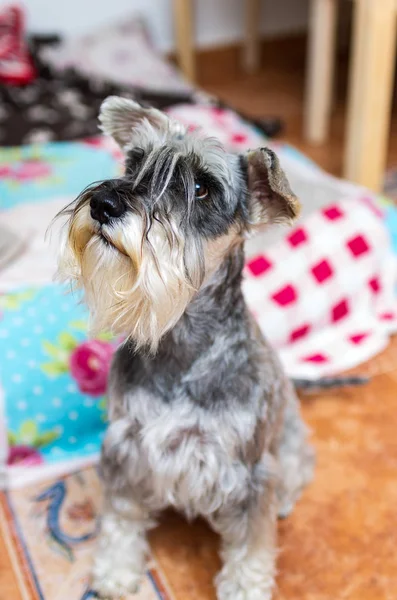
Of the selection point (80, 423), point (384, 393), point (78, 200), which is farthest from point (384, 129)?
Result: point (78, 200)

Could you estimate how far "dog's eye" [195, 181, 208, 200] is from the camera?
1139 millimetres

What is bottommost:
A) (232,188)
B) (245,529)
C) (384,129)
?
(245,529)

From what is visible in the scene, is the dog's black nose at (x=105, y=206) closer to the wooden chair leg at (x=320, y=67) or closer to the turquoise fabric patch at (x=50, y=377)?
the turquoise fabric patch at (x=50, y=377)

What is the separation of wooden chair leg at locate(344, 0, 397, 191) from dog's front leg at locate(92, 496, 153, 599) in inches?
65.0

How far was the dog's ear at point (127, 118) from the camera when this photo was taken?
1269 mm

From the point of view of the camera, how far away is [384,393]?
1.90 metres

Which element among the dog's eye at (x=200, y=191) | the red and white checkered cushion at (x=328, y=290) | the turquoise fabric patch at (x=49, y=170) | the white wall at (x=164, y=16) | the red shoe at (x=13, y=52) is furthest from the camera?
the white wall at (x=164, y=16)

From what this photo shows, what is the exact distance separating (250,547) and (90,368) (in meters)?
0.60

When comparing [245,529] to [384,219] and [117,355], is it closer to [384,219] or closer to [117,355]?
[117,355]

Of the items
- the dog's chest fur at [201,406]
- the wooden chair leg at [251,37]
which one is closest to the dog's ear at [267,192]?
the dog's chest fur at [201,406]

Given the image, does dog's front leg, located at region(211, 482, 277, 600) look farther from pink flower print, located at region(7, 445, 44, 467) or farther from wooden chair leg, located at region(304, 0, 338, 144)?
wooden chair leg, located at region(304, 0, 338, 144)

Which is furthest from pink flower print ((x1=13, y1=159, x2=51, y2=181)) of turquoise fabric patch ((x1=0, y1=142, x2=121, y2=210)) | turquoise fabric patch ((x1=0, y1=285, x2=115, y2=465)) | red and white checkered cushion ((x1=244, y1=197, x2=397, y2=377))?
red and white checkered cushion ((x1=244, y1=197, x2=397, y2=377))

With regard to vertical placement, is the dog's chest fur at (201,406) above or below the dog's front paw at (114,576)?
above

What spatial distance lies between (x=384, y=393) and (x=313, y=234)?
497 millimetres
